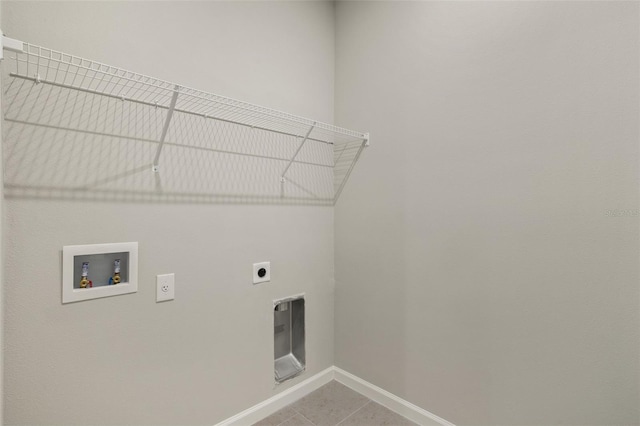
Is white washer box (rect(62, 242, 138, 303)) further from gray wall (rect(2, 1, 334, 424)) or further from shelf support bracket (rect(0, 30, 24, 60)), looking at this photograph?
shelf support bracket (rect(0, 30, 24, 60))

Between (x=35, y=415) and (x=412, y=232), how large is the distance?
169 cm

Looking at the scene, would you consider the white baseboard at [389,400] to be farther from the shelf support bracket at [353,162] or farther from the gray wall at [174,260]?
the shelf support bracket at [353,162]

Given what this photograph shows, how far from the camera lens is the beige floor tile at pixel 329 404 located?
168 centimetres

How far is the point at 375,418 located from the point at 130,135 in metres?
1.81

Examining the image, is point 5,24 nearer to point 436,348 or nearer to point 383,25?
point 383,25

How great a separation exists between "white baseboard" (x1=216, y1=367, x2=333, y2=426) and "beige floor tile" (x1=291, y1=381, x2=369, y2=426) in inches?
1.3

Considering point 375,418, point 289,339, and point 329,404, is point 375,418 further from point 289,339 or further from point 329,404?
point 289,339

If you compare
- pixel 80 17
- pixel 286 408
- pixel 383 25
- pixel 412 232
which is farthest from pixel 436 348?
pixel 80 17

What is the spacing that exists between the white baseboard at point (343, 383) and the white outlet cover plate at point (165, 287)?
2.33ft

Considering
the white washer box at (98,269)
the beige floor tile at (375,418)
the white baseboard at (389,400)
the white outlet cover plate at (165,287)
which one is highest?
the white washer box at (98,269)

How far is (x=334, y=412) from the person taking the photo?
1.73 m

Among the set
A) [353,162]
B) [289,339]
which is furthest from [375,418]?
[353,162]

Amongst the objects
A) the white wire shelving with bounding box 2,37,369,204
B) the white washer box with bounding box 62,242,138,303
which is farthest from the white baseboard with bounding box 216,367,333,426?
the white wire shelving with bounding box 2,37,369,204

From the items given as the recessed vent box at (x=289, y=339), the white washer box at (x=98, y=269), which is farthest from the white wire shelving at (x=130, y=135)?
the recessed vent box at (x=289, y=339)
